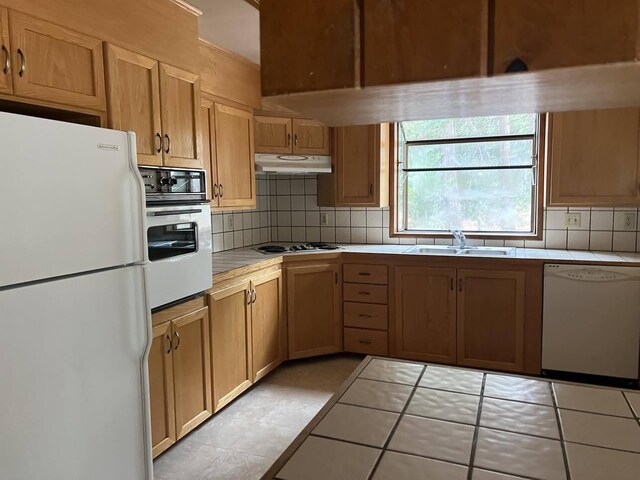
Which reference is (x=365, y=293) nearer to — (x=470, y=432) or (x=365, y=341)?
(x=365, y=341)

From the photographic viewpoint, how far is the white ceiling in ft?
7.69

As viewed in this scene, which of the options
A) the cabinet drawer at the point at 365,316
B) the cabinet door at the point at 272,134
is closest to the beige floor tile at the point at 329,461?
the cabinet drawer at the point at 365,316

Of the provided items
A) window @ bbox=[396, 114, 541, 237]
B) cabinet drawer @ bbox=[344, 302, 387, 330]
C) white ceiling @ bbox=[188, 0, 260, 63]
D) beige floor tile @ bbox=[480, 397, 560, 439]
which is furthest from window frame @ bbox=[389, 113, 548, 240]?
beige floor tile @ bbox=[480, 397, 560, 439]

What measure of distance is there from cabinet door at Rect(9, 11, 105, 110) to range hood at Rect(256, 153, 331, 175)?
162 cm

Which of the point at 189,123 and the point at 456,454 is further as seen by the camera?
the point at 189,123

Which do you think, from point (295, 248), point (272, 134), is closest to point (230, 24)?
point (272, 134)

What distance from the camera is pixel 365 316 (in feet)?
11.6

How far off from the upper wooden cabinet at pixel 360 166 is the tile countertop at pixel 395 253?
0.42 metres

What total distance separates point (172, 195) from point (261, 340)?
1.33 m

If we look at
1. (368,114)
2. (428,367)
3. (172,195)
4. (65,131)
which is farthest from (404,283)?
(368,114)

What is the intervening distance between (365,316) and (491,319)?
0.90 metres

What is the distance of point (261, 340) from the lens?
10.3 feet

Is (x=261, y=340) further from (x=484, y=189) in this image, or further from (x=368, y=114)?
(x=368, y=114)

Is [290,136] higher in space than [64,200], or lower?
higher
